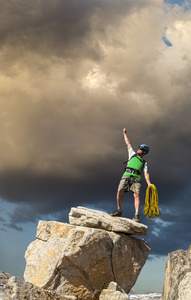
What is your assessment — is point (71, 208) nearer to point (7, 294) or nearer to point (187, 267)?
point (187, 267)

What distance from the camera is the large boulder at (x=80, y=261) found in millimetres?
12109

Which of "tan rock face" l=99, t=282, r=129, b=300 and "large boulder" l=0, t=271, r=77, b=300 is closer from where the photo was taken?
"large boulder" l=0, t=271, r=77, b=300

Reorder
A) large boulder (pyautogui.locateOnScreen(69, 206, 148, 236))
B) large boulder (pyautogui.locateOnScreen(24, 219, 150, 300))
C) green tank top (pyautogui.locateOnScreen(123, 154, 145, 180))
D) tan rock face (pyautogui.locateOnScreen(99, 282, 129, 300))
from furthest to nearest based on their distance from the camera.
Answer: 1. green tank top (pyautogui.locateOnScreen(123, 154, 145, 180))
2. large boulder (pyautogui.locateOnScreen(69, 206, 148, 236))
3. large boulder (pyautogui.locateOnScreen(24, 219, 150, 300))
4. tan rock face (pyautogui.locateOnScreen(99, 282, 129, 300))

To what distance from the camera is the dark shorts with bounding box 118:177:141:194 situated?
572 inches

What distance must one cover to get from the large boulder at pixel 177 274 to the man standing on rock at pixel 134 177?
2.28 metres

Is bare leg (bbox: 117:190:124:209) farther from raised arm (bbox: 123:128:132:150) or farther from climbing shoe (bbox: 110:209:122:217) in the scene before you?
Answer: raised arm (bbox: 123:128:132:150)

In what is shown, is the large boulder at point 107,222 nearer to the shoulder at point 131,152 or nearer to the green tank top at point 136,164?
the green tank top at point 136,164

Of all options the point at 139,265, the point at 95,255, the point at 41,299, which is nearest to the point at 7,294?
the point at 41,299

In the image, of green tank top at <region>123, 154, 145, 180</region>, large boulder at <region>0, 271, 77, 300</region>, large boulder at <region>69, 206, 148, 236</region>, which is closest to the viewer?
large boulder at <region>0, 271, 77, 300</region>

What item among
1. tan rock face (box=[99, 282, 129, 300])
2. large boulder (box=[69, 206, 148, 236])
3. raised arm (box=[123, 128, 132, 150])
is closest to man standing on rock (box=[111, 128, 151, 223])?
raised arm (box=[123, 128, 132, 150])

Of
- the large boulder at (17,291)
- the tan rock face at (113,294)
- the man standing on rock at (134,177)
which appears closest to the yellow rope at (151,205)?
the man standing on rock at (134,177)

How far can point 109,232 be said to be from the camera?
44.2ft

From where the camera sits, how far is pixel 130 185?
14.7 m

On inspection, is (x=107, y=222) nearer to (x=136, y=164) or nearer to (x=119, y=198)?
(x=119, y=198)
